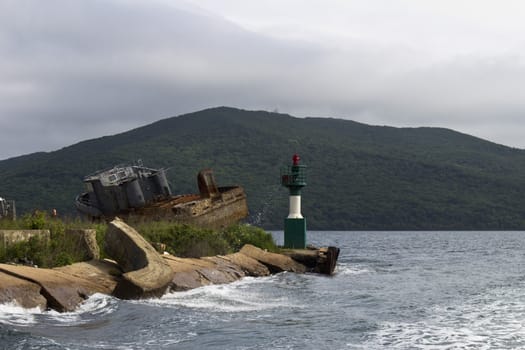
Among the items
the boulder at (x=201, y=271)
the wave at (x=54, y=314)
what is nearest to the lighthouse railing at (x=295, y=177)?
the boulder at (x=201, y=271)

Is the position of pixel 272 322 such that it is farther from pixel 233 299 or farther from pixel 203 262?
pixel 203 262

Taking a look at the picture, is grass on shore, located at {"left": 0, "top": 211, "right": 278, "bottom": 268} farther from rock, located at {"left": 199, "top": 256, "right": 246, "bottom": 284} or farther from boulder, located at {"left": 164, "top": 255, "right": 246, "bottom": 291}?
boulder, located at {"left": 164, "top": 255, "right": 246, "bottom": 291}

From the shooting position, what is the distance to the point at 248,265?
3162 centimetres

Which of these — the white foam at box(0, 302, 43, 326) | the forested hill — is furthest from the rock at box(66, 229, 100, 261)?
the forested hill

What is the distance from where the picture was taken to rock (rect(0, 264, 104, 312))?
712 inches

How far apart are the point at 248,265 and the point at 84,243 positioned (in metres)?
9.94

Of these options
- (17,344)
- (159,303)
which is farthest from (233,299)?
(17,344)

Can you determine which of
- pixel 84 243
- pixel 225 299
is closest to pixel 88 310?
pixel 84 243

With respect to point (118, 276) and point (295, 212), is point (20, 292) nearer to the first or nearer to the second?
point (118, 276)

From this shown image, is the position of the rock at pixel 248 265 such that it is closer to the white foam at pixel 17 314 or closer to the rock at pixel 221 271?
the rock at pixel 221 271

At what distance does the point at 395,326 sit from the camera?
18.8 metres

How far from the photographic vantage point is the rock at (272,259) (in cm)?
3394

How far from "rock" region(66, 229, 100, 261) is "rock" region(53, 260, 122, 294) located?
1.80ft

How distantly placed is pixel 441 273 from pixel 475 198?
143481 millimetres
